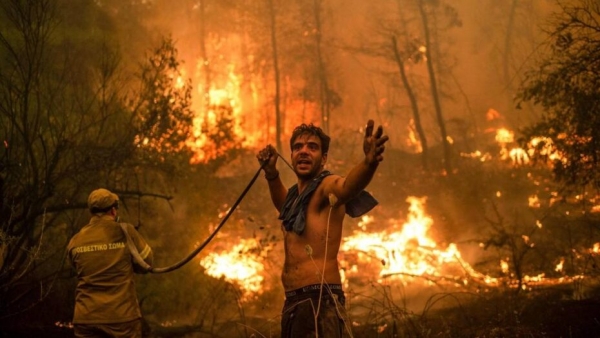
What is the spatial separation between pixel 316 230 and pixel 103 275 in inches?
95.9

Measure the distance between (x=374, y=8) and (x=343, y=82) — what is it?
5.59 meters

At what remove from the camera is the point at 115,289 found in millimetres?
4453

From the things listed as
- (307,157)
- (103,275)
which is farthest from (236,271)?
(307,157)

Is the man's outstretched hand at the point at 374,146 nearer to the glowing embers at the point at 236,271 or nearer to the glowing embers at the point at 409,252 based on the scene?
the glowing embers at the point at 409,252

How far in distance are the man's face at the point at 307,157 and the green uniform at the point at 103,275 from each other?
2169 millimetres

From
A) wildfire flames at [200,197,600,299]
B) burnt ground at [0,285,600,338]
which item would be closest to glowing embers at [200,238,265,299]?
wildfire flames at [200,197,600,299]

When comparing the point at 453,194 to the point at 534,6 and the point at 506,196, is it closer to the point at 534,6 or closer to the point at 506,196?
the point at 506,196

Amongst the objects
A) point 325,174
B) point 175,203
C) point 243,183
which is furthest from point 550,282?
point 243,183

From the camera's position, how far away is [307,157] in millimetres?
3531

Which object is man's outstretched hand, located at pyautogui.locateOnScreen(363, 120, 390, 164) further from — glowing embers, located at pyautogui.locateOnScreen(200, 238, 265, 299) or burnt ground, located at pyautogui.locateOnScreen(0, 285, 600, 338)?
glowing embers, located at pyautogui.locateOnScreen(200, 238, 265, 299)

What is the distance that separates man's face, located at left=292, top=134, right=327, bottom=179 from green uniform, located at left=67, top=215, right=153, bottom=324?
7.12 feet

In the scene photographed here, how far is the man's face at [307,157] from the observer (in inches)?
139

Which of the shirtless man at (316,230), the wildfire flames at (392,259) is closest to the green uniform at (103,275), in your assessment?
the shirtless man at (316,230)

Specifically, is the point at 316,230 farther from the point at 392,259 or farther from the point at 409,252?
the point at 392,259
